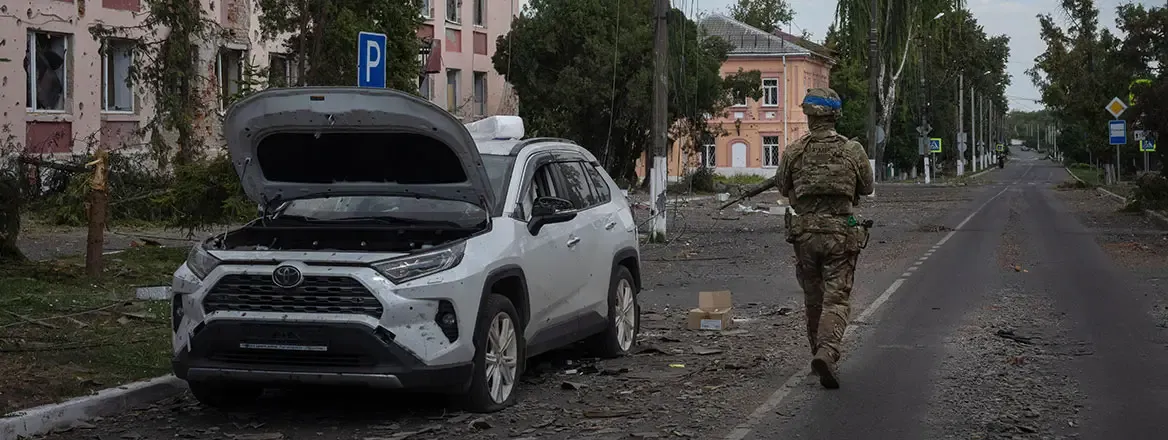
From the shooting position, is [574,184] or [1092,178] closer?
[574,184]

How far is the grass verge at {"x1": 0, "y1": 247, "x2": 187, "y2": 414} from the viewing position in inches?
343

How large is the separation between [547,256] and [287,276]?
192cm

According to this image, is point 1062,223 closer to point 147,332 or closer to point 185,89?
point 185,89

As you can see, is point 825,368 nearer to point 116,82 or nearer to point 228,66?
point 116,82

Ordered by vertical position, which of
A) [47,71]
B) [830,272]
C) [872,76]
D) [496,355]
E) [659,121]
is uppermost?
[872,76]

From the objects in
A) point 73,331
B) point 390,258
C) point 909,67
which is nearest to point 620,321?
point 390,258

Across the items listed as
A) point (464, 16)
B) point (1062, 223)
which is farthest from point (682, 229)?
point (464, 16)

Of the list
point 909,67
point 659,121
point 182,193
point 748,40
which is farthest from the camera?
point 748,40

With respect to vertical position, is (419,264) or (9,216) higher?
(9,216)

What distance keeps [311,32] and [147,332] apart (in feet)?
27.8

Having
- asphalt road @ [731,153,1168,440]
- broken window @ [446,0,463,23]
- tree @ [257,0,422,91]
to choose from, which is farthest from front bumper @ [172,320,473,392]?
broken window @ [446,0,463,23]

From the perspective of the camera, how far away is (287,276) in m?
7.50

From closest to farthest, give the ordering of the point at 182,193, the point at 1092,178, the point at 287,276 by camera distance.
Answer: the point at 287,276, the point at 182,193, the point at 1092,178

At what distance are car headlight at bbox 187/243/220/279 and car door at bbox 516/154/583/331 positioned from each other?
181cm
